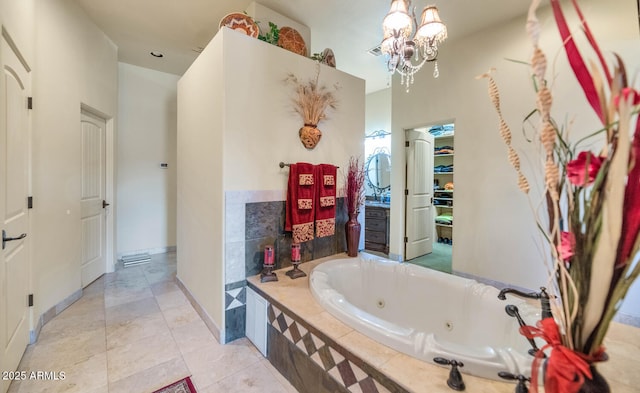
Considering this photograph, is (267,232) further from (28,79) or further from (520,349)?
(28,79)

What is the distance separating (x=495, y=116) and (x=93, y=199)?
490cm

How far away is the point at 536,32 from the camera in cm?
54

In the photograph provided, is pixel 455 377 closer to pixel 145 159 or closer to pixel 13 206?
pixel 13 206

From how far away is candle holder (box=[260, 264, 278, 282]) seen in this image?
212 cm

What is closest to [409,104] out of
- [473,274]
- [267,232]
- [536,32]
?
[473,274]

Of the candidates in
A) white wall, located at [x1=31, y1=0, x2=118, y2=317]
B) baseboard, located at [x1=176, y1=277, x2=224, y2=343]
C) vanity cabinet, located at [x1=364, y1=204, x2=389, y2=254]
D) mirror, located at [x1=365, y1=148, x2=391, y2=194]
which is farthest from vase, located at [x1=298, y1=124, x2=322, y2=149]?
mirror, located at [x1=365, y1=148, x2=391, y2=194]

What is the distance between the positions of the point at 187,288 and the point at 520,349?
2863 millimetres

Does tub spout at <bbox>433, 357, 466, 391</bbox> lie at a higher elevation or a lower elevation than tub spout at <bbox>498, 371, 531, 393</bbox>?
lower

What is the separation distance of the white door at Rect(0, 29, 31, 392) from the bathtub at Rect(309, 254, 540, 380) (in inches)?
74.0

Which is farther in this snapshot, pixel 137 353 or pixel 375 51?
pixel 375 51

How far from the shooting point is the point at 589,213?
57 cm

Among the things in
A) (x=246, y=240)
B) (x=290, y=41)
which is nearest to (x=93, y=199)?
(x=246, y=240)

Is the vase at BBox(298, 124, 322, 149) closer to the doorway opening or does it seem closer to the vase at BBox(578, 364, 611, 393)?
the doorway opening

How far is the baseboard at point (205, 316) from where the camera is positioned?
2.12 metres
